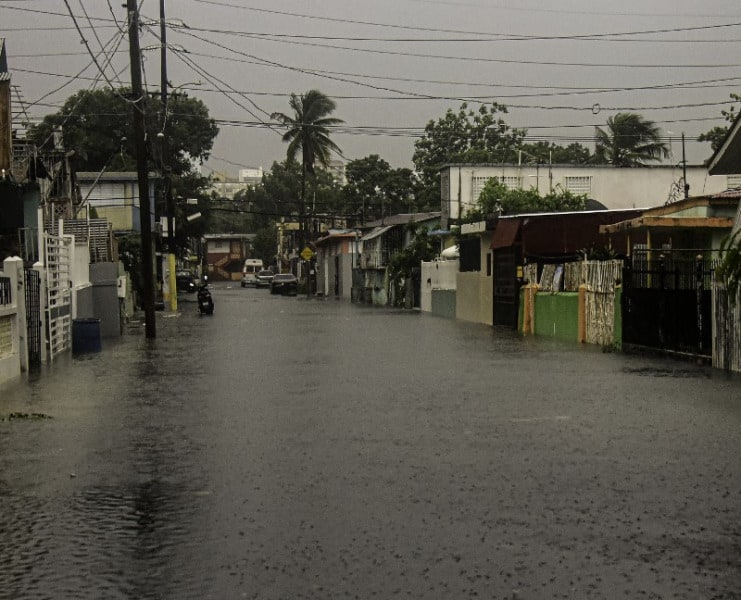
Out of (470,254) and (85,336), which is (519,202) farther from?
(85,336)

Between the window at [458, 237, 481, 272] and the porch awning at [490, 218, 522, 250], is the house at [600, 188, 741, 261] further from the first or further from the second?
the window at [458, 237, 481, 272]

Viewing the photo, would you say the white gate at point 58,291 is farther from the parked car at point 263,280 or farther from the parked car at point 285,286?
the parked car at point 263,280

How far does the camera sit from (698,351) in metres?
23.4

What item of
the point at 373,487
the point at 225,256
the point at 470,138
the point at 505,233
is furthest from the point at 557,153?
the point at 373,487

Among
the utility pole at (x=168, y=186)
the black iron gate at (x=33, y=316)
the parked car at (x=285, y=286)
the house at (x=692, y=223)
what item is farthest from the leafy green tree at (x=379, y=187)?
the black iron gate at (x=33, y=316)

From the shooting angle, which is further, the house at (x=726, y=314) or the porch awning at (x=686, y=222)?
the porch awning at (x=686, y=222)

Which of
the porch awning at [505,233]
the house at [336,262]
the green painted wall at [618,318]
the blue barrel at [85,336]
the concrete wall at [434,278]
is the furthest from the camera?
the house at [336,262]

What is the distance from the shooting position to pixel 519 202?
56594 mm

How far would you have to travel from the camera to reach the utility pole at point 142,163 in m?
→ 34.1

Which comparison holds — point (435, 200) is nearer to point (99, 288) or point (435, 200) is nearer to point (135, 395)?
point (99, 288)

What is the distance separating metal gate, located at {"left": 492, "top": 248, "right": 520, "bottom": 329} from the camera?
40.9 meters

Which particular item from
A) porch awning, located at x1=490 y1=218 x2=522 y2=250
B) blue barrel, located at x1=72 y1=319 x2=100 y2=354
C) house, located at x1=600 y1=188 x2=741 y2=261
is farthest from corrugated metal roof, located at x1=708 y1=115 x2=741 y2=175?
porch awning, located at x1=490 y1=218 x2=522 y2=250

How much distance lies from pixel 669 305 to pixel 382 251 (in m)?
51.5

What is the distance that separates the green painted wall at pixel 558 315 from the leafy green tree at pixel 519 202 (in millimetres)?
17480
